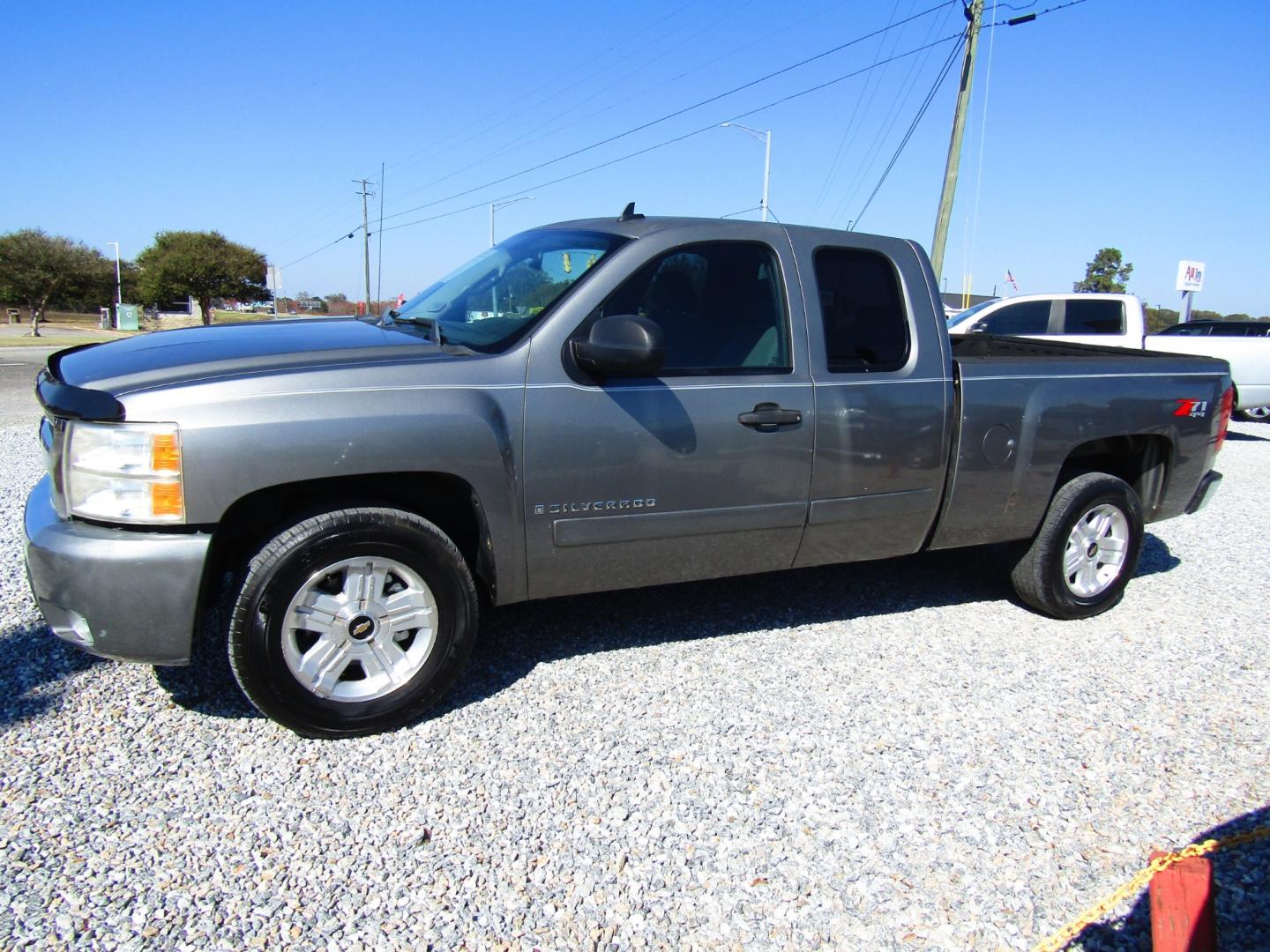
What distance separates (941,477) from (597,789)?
2.17 m

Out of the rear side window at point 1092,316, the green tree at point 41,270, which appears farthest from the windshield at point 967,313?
the green tree at point 41,270

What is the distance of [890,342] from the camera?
3.94 m

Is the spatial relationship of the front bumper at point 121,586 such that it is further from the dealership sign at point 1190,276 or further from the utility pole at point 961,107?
the dealership sign at point 1190,276

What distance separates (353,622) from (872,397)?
229 centimetres

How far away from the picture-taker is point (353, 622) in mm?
3045

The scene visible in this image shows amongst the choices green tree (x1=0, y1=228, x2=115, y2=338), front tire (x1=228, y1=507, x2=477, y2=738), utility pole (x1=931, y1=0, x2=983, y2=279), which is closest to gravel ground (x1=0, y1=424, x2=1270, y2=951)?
front tire (x1=228, y1=507, x2=477, y2=738)

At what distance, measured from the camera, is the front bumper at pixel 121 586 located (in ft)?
8.87

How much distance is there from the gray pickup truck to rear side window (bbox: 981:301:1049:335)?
7.73 m

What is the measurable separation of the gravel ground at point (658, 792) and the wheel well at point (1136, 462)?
0.81 m

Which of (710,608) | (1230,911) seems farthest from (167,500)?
(1230,911)

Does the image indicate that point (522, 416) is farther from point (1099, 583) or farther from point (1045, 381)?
point (1099, 583)

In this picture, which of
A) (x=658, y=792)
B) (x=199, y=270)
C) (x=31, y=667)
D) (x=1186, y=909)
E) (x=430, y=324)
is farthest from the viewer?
(x=199, y=270)

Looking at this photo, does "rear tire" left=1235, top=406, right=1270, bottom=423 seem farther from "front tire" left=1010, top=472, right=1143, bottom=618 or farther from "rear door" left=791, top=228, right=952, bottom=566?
"rear door" left=791, top=228, right=952, bottom=566

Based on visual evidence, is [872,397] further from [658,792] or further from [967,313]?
[967,313]
